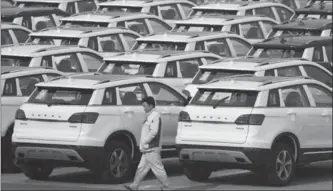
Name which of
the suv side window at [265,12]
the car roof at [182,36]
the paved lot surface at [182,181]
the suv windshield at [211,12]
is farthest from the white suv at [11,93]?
the suv side window at [265,12]

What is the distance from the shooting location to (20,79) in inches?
640

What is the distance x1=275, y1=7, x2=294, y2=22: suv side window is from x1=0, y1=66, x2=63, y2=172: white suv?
13456 mm

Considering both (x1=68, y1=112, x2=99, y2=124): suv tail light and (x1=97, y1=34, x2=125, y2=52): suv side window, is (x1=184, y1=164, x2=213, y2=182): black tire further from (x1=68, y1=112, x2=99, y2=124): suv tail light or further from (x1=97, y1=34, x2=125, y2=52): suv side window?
(x1=97, y1=34, x2=125, y2=52): suv side window

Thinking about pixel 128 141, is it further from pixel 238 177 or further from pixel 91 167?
pixel 238 177

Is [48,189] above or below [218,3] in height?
below

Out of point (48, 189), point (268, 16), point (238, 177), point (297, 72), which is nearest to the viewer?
point (48, 189)

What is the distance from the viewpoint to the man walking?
42.3 ft

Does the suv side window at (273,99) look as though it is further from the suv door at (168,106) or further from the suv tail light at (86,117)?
the suv tail light at (86,117)

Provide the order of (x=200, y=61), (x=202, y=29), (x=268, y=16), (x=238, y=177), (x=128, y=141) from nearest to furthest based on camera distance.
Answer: (x=128, y=141) < (x=238, y=177) < (x=200, y=61) < (x=202, y=29) < (x=268, y=16)

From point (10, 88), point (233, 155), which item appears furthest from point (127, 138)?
point (10, 88)

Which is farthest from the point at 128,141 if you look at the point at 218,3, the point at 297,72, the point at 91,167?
the point at 218,3

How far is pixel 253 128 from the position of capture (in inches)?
552

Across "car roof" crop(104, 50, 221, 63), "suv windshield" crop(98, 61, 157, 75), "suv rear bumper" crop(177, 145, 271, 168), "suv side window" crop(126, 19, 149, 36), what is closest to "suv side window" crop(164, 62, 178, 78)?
"car roof" crop(104, 50, 221, 63)

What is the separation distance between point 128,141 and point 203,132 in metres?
1.26
